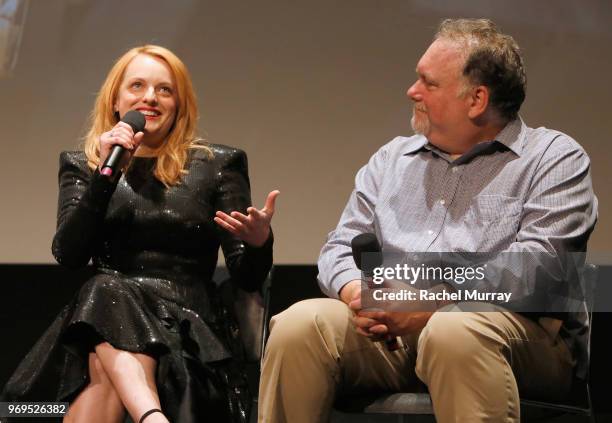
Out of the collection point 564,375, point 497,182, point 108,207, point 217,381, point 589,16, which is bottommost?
point 217,381

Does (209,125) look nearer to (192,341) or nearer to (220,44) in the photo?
(220,44)

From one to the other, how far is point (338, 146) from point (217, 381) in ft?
3.98

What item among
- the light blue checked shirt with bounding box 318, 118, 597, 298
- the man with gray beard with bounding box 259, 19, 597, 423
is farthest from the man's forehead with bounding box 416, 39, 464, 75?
the light blue checked shirt with bounding box 318, 118, 597, 298

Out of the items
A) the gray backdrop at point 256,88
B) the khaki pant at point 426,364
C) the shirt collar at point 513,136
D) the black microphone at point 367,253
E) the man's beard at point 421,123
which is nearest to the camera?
the khaki pant at point 426,364

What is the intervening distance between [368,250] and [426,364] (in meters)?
0.32

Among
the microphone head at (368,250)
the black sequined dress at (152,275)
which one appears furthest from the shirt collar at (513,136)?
the black sequined dress at (152,275)

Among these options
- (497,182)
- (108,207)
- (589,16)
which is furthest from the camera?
(589,16)

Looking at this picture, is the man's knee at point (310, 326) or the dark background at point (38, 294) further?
the dark background at point (38, 294)

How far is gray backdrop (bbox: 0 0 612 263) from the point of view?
3191 millimetres

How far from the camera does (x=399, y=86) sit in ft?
10.5

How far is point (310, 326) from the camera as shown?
6.40ft

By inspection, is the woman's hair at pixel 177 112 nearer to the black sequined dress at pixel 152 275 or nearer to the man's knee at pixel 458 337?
the black sequined dress at pixel 152 275

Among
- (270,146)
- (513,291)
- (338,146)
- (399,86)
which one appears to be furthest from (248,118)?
(513,291)

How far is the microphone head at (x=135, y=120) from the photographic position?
2307mm
